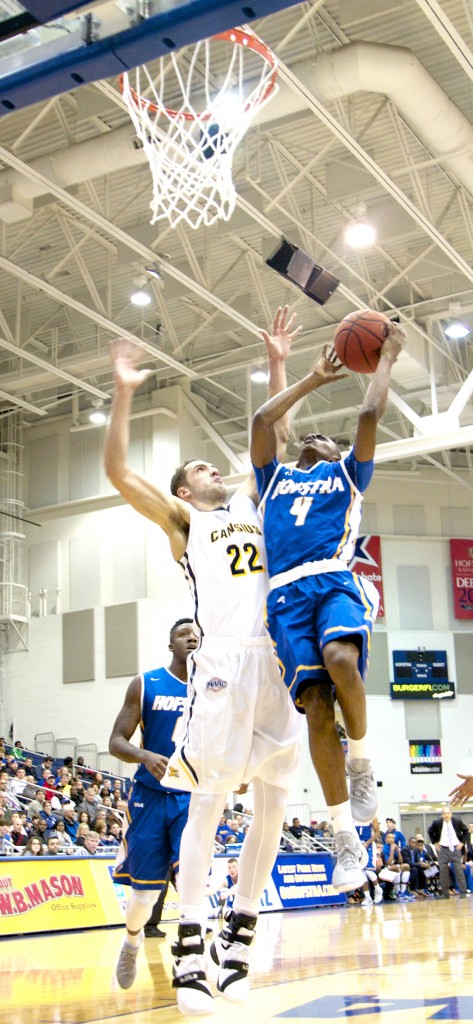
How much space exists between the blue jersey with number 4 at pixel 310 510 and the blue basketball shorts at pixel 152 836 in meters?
2.18

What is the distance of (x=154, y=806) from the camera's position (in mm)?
6016

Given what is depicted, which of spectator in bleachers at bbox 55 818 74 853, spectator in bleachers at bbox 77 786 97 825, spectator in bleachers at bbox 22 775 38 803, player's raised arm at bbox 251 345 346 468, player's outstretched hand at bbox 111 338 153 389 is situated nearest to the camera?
player's outstretched hand at bbox 111 338 153 389

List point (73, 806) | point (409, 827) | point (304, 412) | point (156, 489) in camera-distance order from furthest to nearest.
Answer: point (409, 827), point (304, 412), point (73, 806), point (156, 489)

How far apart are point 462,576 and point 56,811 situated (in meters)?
16.7

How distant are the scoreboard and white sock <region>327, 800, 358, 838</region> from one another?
83.4ft

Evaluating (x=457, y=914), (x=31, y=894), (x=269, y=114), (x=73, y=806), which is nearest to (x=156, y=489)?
(x=31, y=894)

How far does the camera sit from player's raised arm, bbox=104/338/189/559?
14.0 ft

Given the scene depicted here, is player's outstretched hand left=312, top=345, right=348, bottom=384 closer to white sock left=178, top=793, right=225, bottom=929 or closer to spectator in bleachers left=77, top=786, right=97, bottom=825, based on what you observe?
white sock left=178, top=793, right=225, bottom=929

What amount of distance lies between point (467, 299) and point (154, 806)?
688 inches

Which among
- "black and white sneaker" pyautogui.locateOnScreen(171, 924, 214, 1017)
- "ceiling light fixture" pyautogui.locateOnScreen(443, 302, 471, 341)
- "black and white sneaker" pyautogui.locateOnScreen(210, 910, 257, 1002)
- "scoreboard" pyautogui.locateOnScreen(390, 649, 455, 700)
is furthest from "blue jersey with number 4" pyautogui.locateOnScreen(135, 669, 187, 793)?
"scoreboard" pyautogui.locateOnScreen(390, 649, 455, 700)

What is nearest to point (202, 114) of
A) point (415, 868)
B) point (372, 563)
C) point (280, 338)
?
point (280, 338)

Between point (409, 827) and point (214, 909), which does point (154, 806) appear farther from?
point (409, 827)

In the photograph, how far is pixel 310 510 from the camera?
4.48 meters

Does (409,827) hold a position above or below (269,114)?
below
